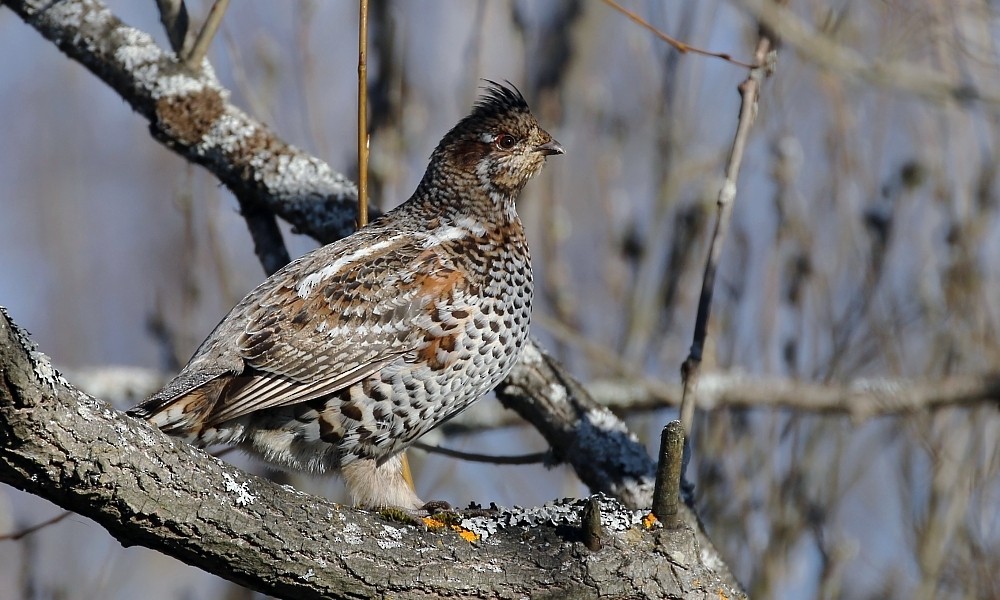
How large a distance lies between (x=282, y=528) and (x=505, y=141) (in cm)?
236

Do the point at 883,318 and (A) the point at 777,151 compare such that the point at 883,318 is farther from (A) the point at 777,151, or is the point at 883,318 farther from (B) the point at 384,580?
(B) the point at 384,580

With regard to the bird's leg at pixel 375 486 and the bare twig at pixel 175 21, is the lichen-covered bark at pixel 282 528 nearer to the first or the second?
the bird's leg at pixel 375 486

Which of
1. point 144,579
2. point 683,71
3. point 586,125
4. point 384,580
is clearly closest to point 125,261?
point 144,579

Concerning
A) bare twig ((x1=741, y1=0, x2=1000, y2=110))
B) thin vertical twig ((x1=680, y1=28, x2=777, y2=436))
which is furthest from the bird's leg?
bare twig ((x1=741, y1=0, x2=1000, y2=110))

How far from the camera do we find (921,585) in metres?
5.66

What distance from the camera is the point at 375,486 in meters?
4.16

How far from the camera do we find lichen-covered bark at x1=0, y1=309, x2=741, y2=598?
2.39 m

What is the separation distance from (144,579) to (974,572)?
6403 millimetres

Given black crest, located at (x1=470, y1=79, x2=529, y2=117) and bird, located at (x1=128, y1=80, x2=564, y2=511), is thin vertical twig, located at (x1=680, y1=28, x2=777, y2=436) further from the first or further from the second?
black crest, located at (x1=470, y1=79, x2=529, y2=117)

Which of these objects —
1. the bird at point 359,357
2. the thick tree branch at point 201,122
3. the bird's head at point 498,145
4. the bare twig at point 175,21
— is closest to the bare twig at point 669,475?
the bird at point 359,357

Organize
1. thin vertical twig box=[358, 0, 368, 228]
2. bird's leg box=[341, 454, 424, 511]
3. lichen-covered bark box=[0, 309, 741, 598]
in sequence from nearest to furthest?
lichen-covered bark box=[0, 309, 741, 598]
thin vertical twig box=[358, 0, 368, 228]
bird's leg box=[341, 454, 424, 511]

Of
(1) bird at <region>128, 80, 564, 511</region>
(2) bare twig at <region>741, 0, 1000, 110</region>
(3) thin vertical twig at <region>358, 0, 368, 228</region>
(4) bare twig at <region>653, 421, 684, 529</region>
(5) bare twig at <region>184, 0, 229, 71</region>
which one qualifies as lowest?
(4) bare twig at <region>653, 421, 684, 529</region>

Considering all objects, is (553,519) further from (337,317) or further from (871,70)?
(871,70)

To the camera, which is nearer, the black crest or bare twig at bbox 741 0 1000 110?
the black crest
